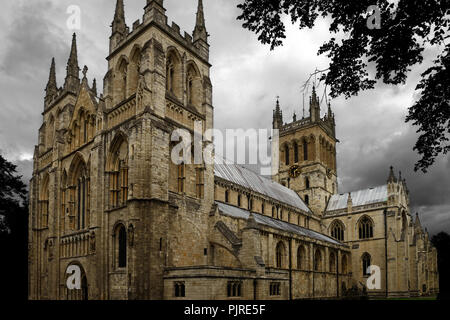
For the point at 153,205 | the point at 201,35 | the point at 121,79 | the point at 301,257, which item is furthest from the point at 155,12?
the point at 301,257

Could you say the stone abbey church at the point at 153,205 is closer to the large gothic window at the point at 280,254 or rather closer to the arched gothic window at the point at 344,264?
the large gothic window at the point at 280,254

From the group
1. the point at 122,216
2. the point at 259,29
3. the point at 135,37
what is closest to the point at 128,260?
the point at 122,216

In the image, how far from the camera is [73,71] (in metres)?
41.1

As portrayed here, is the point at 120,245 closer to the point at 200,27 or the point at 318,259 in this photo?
the point at 200,27

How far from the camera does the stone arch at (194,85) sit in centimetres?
3300

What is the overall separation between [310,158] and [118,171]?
37.7m

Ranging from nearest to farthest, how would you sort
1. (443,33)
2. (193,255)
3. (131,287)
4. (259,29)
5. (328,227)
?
1. (443,33)
2. (259,29)
3. (131,287)
4. (193,255)
5. (328,227)

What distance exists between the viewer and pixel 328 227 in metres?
57.1

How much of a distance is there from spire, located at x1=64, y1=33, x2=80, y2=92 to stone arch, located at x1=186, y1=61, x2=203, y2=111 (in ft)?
43.3

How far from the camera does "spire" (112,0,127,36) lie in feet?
109

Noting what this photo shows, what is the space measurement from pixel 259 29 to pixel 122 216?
1960cm

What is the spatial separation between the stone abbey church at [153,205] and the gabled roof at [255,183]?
31cm

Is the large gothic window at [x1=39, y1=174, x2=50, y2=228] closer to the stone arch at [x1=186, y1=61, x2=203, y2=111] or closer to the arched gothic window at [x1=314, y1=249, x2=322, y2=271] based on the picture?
the stone arch at [x1=186, y1=61, x2=203, y2=111]
